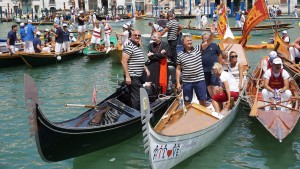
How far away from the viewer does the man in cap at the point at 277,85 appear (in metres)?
7.07

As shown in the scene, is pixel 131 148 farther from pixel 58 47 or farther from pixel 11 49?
pixel 58 47

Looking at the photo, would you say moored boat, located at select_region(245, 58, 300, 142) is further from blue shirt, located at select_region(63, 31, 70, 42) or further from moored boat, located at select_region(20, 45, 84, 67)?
blue shirt, located at select_region(63, 31, 70, 42)

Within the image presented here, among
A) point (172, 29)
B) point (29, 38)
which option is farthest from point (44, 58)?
point (172, 29)

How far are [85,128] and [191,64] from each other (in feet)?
6.00

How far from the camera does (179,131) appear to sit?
6.23 metres

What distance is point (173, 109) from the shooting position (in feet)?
23.5

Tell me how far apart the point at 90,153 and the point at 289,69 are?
5.05 m

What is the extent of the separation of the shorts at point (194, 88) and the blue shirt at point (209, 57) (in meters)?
0.78

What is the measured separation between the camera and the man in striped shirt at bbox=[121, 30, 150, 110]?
693 cm

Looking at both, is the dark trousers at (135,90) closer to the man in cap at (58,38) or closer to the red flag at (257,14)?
Result: the red flag at (257,14)

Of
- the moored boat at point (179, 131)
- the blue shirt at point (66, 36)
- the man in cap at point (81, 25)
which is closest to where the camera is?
the moored boat at point (179, 131)

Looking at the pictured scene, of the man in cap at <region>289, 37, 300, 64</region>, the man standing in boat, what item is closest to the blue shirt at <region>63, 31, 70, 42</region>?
the man standing in boat

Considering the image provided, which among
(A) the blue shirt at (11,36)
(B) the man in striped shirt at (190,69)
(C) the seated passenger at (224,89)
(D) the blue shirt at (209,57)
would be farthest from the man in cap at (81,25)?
(B) the man in striped shirt at (190,69)

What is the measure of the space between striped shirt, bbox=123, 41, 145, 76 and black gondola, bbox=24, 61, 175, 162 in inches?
20.7
